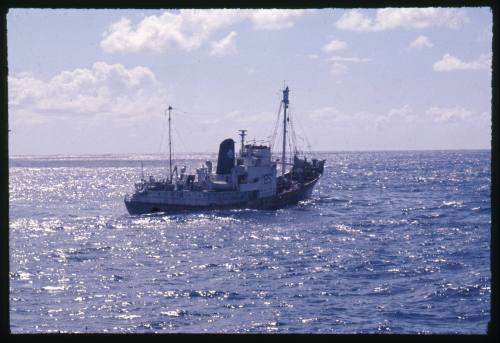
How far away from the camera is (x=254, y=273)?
98.5 feet

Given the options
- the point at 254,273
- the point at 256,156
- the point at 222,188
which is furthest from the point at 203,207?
the point at 254,273

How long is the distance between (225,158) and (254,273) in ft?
96.7

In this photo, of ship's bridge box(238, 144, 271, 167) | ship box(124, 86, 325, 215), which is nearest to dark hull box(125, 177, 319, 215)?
ship box(124, 86, 325, 215)

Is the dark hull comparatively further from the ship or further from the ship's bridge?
the ship's bridge

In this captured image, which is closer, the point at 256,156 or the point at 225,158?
the point at 256,156

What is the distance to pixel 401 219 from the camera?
5528cm

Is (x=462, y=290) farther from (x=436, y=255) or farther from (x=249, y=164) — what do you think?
(x=249, y=164)

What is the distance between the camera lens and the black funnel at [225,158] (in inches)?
2303

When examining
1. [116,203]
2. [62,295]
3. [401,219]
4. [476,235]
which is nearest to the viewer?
[62,295]

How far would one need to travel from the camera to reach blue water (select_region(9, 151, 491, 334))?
71.2 ft

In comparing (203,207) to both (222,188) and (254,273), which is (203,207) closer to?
(222,188)

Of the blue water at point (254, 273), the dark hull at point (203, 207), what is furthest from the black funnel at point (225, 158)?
the blue water at point (254, 273)
